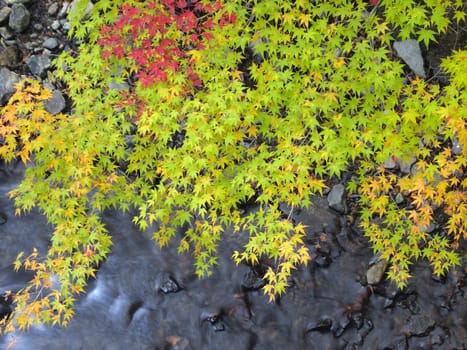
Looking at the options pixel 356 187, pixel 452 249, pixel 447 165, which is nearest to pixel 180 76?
pixel 356 187

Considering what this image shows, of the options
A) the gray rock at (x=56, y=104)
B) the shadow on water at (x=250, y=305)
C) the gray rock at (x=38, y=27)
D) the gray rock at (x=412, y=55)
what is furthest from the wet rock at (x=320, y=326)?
the gray rock at (x=38, y=27)

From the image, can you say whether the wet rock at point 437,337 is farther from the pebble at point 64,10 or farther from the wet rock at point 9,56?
the wet rock at point 9,56

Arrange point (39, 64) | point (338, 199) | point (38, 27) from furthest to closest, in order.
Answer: point (38, 27) → point (39, 64) → point (338, 199)

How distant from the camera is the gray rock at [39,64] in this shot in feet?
24.6

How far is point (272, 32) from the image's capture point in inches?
230

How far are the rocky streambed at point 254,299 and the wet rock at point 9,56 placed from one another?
9.19ft

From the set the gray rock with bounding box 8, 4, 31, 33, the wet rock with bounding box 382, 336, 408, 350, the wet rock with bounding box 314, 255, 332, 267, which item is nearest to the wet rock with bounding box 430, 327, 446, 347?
the wet rock with bounding box 382, 336, 408, 350

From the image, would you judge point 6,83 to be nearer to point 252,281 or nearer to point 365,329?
point 252,281

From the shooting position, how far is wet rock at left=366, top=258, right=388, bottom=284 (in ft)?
20.3

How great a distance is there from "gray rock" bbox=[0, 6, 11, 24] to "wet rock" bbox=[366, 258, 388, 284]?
769 centimetres

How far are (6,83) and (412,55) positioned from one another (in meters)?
6.79

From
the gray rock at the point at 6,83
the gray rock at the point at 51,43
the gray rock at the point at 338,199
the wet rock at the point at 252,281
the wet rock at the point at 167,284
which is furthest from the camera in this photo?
the gray rock at the point at 51,43

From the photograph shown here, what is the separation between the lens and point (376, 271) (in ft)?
20.4

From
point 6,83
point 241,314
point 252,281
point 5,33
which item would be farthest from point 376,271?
point 5,33
